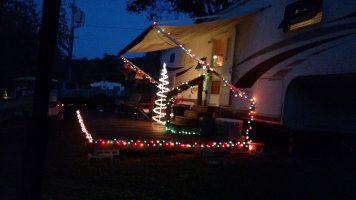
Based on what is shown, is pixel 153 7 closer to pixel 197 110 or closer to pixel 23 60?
pixel 23 60

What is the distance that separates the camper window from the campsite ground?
274 cm

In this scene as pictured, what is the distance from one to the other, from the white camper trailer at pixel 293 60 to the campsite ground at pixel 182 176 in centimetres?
104

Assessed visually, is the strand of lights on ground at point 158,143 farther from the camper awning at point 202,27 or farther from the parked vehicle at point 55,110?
the parked vehicle at point 55,110

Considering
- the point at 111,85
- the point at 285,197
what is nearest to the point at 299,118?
the point at 285,197

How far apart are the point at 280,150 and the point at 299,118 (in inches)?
58.0

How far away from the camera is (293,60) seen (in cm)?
905

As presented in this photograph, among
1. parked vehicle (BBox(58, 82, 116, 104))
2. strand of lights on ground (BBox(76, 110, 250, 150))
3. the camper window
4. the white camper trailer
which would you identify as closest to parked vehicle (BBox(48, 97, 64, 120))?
the white camper trailer

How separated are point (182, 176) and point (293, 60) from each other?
372cm

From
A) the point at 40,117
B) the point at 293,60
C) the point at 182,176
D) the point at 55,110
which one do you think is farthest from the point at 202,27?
the point at 40,117

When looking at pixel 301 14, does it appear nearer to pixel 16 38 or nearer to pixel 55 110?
pixel 55 110

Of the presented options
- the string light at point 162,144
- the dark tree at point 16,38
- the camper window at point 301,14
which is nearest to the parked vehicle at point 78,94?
the dark tree at point 16,38

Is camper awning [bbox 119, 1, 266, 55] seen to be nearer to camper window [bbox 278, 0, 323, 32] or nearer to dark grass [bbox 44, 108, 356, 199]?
camper window [bbox 278, 0, 323, 32]

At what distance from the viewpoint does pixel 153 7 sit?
2305 centimetres

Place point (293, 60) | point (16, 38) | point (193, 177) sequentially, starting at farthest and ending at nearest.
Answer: point (16, 38), point (293, 60), point (193, 177)
